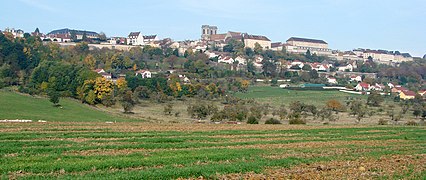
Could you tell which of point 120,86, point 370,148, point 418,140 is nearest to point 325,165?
point 370,148

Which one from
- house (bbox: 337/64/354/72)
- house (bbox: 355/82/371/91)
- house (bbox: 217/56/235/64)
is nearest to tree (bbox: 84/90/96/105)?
house (bbox: 355/82/371/91)

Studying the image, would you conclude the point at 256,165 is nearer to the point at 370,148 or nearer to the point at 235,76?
Result: the point at 370,148

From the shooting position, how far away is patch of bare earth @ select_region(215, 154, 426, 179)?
45.4ft

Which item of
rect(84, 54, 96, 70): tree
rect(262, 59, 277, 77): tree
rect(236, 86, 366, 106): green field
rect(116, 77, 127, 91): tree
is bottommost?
rect(236, 86, 366, 106): green field

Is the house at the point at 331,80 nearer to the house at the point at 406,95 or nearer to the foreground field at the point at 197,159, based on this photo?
the house at the point at 406,95

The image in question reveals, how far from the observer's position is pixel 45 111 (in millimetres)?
56219

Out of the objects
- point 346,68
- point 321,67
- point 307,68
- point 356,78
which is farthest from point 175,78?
point 346,68

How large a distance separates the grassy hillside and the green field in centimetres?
3548

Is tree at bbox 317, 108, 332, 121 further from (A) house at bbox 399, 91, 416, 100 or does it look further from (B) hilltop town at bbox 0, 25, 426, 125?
(A) house at bbox 399, 91, 416, 100

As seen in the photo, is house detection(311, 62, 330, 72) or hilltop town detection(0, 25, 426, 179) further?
house detection(311, 62, 330, 72)

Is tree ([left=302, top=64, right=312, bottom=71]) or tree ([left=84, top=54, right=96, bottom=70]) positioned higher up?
tree ([left=84, top=54, right=96, bottom=70])

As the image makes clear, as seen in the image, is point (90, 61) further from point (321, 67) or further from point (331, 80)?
point (321, 67)

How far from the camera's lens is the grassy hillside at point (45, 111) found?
49844mm

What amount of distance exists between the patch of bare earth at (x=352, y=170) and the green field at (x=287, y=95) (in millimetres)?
66912
